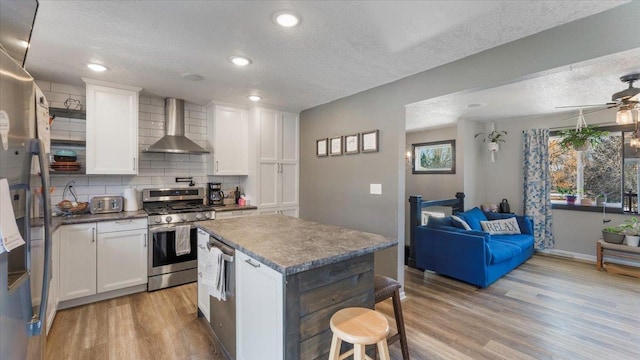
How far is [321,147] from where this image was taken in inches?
161

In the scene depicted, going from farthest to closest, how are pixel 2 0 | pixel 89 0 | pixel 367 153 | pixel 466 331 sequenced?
1. pixel 367 153
2. pixel 466 331
3. pixel 89 0
4. pixel 2 0

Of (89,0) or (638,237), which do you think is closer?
(89,0)

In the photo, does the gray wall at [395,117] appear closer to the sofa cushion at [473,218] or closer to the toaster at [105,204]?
the sofa cushion at [473,218]

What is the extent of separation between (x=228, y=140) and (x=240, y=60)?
173 centimetres

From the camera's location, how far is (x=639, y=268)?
3.79m

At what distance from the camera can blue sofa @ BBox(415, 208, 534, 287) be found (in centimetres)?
337

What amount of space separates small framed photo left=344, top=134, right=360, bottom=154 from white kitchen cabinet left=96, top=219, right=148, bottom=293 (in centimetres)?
260

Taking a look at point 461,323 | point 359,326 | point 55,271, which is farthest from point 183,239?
point 461,323

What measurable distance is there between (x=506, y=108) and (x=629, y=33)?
9.07 ft

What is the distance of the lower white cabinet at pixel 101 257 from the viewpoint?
9.11ft

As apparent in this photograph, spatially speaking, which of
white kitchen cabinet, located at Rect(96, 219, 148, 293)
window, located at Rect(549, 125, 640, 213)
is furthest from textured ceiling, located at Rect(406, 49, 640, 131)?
white kitchen cabinet, located at Rect(96, 219, 148, 293)

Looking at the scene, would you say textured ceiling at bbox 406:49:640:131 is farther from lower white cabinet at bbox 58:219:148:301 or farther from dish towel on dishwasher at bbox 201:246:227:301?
lower white cabinet at bbox 58:219:148:301

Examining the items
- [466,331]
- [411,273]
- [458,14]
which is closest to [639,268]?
[411,273]

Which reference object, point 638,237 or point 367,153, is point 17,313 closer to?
point 367,153
